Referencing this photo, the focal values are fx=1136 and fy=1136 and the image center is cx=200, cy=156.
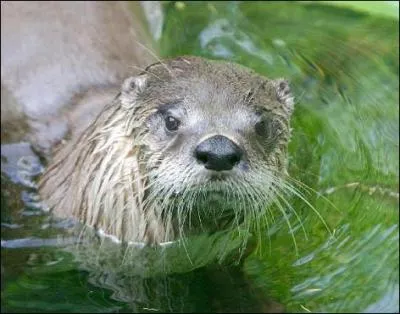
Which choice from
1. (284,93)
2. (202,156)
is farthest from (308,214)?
(202,156)

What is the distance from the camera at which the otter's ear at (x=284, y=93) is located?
3764mm

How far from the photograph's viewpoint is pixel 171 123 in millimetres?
3453

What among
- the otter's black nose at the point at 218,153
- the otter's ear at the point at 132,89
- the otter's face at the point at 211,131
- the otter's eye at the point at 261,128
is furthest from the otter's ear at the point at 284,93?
the otter's black nose at the point at 218,153

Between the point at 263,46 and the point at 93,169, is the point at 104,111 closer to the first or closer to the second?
the point at 93,169

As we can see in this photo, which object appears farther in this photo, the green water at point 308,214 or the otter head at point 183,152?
the green water at point 308,214

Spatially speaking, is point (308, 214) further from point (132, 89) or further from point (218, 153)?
point (218, 153)

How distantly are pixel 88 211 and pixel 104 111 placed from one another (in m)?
0.35

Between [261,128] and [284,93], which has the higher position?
[284,93]

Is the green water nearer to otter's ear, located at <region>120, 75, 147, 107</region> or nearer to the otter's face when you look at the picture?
the otter's face

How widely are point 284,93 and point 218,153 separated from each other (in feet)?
2.52

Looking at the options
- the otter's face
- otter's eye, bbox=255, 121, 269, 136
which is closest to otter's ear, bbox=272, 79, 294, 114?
the otter's face

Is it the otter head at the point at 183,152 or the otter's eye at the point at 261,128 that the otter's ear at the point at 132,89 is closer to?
the otter head at the point at 183,152

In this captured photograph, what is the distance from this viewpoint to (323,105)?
16.2 feet

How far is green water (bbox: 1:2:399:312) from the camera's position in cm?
370
